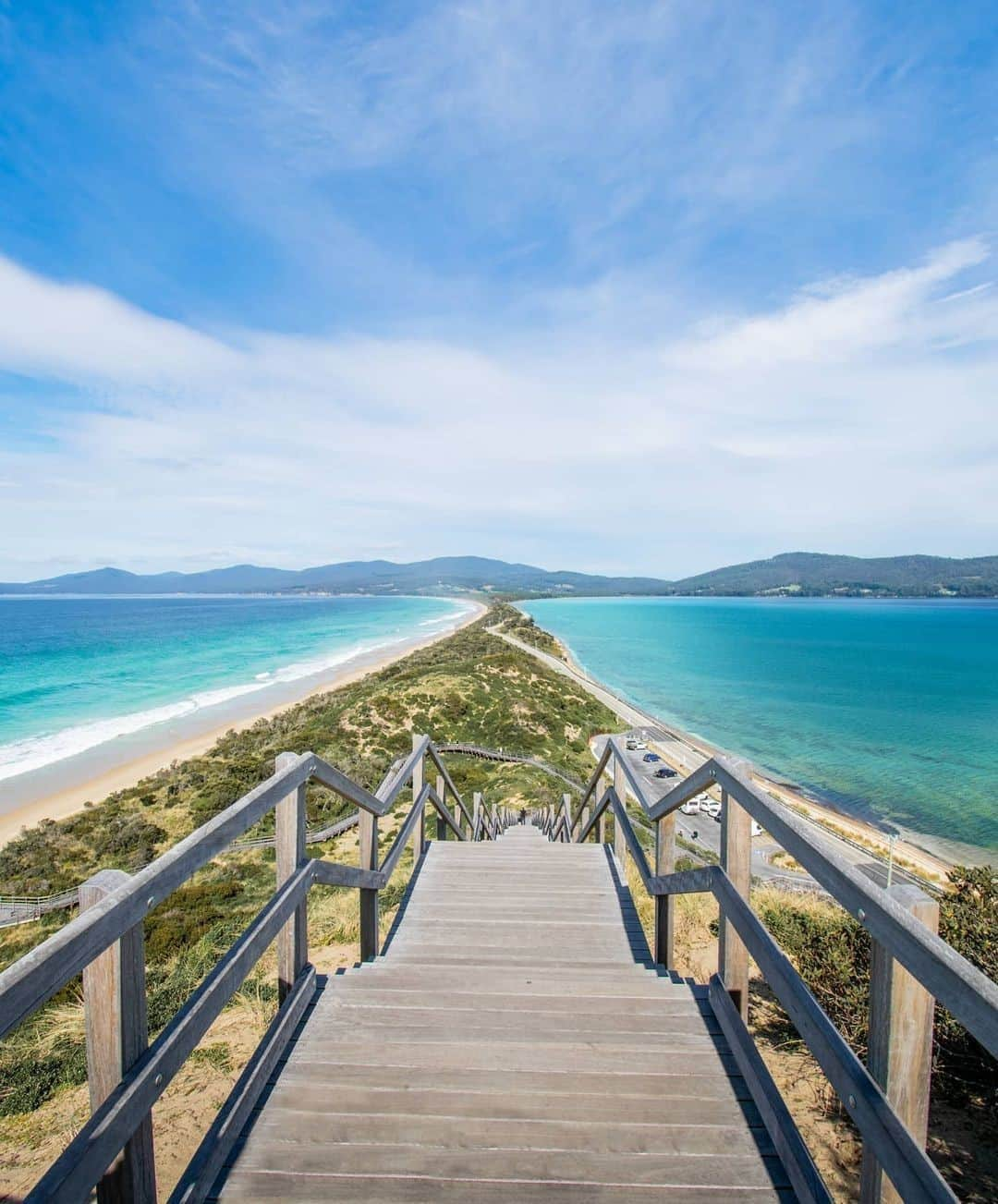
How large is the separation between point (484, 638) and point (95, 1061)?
6905 cm

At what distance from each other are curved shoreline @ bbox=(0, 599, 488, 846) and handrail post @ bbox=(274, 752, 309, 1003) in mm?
21766

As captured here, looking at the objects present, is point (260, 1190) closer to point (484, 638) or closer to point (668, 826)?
point (668, 826)

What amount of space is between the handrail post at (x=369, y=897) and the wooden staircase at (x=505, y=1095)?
249mm

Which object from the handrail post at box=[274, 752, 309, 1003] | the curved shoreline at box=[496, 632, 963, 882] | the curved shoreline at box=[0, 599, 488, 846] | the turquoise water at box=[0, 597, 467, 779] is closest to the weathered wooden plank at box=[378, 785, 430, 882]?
the handrail post at box=[274, 752, 309, 1003]

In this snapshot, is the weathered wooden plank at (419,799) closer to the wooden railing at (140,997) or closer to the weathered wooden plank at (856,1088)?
the wooden railing at (140,997)

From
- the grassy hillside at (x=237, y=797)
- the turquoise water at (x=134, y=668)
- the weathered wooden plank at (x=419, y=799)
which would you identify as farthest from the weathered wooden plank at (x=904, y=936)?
the turquoise water at (x=134, y=668)

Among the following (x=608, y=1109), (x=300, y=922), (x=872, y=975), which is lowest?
(x=608, y=1109)

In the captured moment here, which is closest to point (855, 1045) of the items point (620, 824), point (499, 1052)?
point (620, 824)

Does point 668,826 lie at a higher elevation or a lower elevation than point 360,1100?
higher

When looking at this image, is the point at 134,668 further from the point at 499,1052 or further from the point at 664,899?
the point at 499,1052

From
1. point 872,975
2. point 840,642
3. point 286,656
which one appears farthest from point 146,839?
point 840,642

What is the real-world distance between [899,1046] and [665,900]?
2.31 meters

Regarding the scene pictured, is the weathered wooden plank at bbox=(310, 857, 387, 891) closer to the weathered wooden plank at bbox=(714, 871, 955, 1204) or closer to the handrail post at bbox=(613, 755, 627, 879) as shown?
the weathered wooden plank at bbox=(714, 871, 955, 1204)

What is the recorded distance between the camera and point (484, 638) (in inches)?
2776
